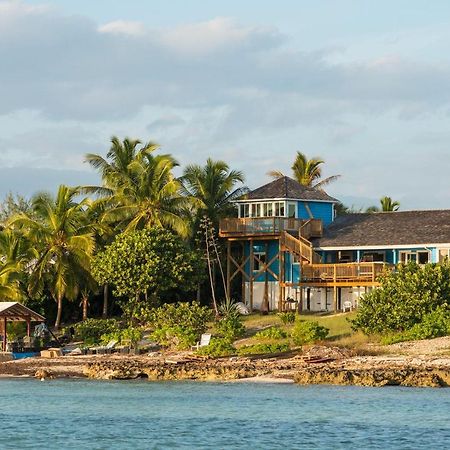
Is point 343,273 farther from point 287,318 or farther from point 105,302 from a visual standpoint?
point 105,302

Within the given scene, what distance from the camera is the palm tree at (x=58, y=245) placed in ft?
205

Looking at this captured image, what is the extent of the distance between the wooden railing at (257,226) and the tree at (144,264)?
3836 millimetres

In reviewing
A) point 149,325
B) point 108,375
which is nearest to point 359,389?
point 108,375

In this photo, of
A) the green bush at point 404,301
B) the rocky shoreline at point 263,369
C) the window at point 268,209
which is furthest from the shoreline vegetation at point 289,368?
the window at point 268,209

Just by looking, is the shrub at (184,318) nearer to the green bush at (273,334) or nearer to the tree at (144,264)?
the green bush at (273,334)

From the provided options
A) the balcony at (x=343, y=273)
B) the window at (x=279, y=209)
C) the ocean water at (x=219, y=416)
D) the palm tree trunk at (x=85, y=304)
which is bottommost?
the ocean water at (x=219, y=416)

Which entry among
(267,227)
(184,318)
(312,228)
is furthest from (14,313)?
(312,228)

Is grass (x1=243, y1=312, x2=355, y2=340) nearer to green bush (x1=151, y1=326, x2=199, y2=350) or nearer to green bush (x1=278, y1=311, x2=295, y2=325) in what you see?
green bush (x1=278, y1=311, x2=295, y2=325)

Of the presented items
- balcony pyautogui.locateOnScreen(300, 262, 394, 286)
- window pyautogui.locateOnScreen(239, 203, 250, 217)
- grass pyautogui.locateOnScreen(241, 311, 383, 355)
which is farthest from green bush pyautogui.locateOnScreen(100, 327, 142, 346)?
window pyautogui.locateOnScreen(239, 203, 250, 217)

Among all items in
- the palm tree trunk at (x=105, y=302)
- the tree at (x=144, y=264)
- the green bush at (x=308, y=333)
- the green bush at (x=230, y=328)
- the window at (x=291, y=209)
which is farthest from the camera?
the window at (x=291, y=209)

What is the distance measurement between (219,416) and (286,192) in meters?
30.3

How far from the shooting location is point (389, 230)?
64.4 meters

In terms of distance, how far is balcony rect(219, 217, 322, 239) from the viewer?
64.4m

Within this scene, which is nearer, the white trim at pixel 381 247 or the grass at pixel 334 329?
the grass at pixel 334 329
